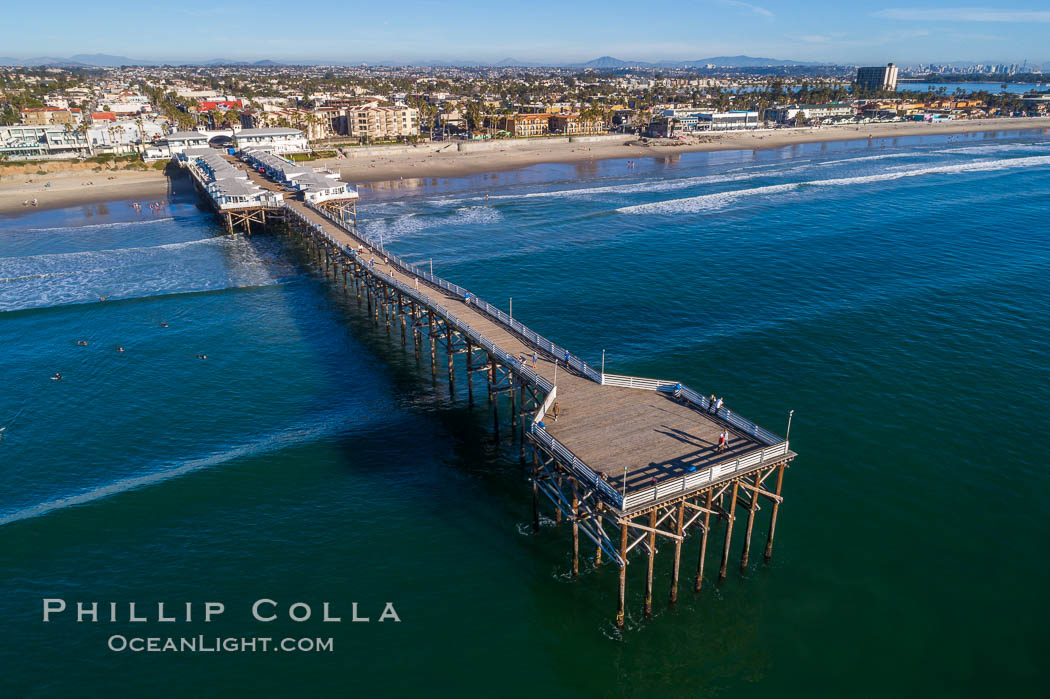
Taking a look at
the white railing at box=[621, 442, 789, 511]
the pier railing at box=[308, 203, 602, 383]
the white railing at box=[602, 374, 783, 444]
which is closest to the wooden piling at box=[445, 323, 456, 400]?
the pier railing at box=[308, 203, 602, 383]

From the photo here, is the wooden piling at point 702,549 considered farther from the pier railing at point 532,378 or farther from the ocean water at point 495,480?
the pier railing at point 532,378

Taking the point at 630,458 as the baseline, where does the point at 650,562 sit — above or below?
below

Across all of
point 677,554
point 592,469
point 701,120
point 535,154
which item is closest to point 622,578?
point 677,554

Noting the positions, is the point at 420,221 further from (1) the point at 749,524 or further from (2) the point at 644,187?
(1) the point at 749,524

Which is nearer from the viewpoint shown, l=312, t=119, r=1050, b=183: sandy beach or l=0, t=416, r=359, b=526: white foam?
l=0, t=416, r=359, b=526: white foam

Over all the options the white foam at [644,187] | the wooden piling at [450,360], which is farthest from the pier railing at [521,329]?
the white foam at [644,187]

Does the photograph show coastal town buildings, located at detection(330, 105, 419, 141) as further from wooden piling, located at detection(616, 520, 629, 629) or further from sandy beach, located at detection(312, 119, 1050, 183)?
wooden piling, located at detection(616, 520, 629, 629)
